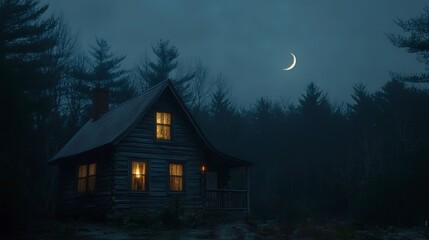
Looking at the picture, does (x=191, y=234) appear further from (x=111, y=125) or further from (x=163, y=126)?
(x=111, y=125)

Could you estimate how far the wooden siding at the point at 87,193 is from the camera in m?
26.5

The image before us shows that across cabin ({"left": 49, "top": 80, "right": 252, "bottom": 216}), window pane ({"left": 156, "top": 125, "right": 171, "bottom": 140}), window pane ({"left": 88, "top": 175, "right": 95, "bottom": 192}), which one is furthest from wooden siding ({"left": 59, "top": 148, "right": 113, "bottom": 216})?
window pane ({"left": 156, "top": 125, "right": 171, "bottom": 140})

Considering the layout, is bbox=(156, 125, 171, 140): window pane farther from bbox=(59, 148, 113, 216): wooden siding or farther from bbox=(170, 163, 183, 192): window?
bbox=(59, 148, 113, 216): wooden siding

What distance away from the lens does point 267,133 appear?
62.1 m

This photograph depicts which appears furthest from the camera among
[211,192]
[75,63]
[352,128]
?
[352,128]

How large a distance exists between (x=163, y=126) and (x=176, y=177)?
290 cm

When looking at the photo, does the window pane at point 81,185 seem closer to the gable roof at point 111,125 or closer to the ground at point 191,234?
the gable roof at point 111,125

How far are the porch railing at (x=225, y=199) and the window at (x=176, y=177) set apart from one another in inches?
71.6

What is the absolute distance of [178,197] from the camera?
27.4m

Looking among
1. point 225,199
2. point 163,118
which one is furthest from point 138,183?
point 225,199

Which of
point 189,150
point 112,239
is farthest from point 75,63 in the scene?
point 112,239

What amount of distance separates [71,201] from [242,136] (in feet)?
111

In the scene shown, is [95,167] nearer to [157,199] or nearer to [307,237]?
[157,199]

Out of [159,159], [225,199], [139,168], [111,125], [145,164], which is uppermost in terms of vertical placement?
[111,125]
